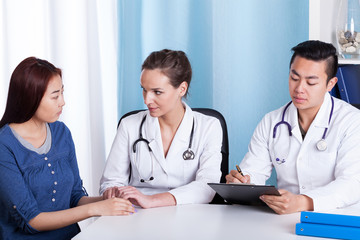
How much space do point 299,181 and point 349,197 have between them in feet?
1.04

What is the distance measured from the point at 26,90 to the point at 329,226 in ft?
4.03

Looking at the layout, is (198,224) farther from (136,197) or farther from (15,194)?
(15,194)

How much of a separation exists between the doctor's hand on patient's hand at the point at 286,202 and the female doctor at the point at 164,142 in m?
0.46

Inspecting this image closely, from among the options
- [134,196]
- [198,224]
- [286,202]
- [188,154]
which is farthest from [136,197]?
[286,202]

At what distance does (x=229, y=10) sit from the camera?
9.70 feet

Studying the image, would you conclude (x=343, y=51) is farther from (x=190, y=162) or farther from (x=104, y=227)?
(x=104, y=227)

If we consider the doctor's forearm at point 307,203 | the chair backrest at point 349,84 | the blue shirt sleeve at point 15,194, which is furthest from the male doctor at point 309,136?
the blue shirt sleeve at point 15,194

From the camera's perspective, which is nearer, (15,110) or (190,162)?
(15,110)

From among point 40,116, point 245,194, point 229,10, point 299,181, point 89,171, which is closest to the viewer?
point 245,194

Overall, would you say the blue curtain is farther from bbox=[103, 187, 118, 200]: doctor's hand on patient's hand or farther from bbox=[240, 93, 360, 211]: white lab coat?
bbox=[103, 187, 118, 200]: doctor's hand on patient's hand

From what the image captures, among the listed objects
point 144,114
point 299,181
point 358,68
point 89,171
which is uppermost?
point 358,68

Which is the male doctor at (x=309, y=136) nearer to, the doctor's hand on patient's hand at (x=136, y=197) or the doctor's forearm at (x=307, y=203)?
the doctor's forearm at (x=307, y=203)

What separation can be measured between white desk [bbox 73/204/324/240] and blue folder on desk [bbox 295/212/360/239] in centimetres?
3

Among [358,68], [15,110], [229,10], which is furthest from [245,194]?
[229,10]
